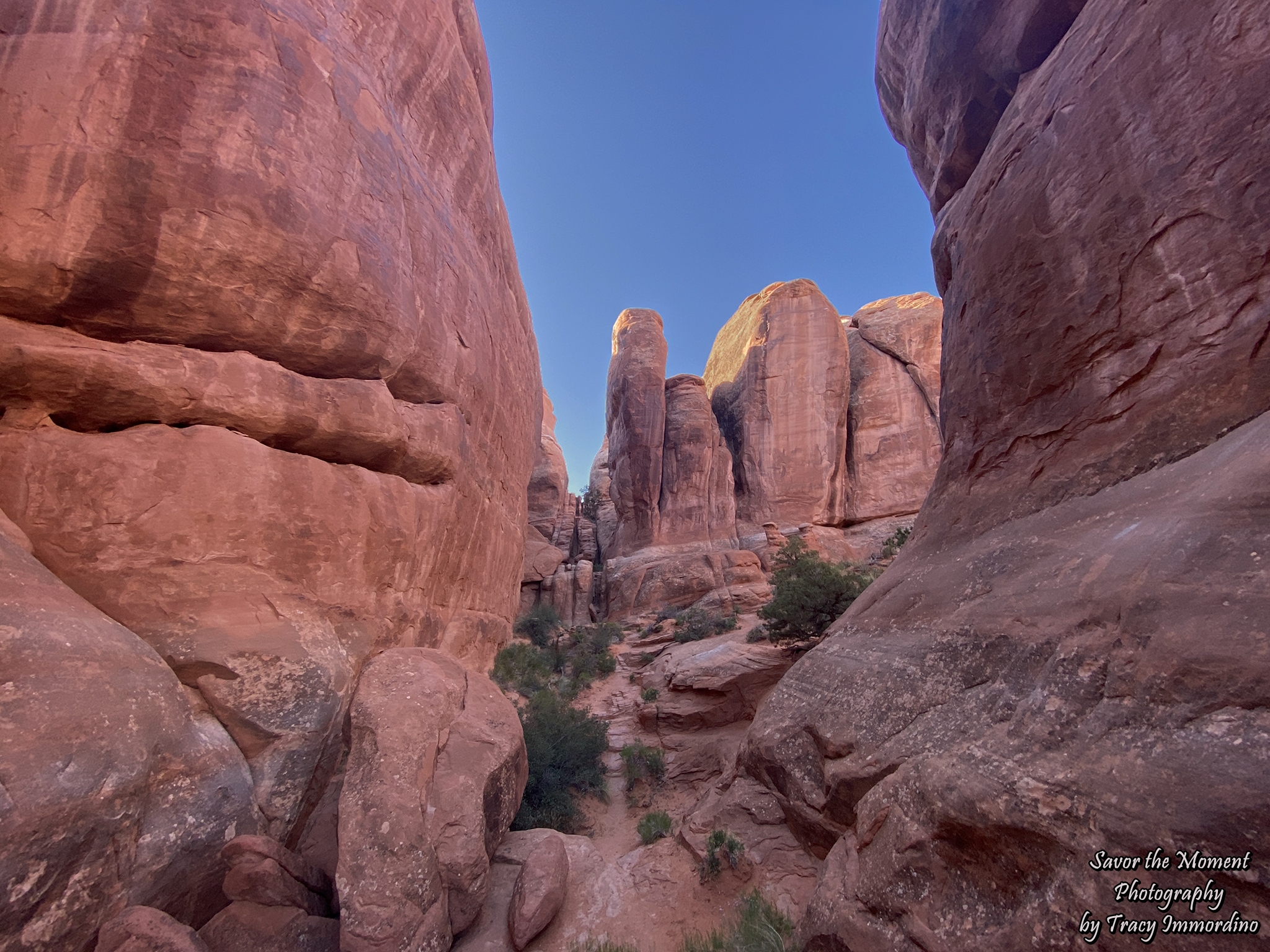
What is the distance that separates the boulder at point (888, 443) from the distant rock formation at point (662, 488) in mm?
7483

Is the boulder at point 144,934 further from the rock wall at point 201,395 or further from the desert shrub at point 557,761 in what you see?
the desert shrub at point 557,761

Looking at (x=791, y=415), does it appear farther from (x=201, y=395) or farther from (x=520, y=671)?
(x=201, y=395)

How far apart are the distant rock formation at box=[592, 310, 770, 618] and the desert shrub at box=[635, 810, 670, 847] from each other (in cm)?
1770

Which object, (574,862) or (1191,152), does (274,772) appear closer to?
(574,862)

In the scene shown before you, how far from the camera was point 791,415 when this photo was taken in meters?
31.4

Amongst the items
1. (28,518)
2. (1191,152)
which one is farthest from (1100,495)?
(28,518)

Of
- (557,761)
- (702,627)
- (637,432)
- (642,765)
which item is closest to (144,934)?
(557,761)

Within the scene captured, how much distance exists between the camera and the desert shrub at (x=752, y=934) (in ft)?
14.9

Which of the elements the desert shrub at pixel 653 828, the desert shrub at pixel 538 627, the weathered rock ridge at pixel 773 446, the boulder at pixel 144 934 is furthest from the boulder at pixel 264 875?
the weathered rock ridge at pixel 773 446

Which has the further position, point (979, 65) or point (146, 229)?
point (979, 65)

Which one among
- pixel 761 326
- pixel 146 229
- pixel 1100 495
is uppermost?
pixel 761 326

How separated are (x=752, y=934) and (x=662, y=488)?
86.5ft

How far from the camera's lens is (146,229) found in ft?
15.4

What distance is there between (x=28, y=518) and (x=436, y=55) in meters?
8.02
